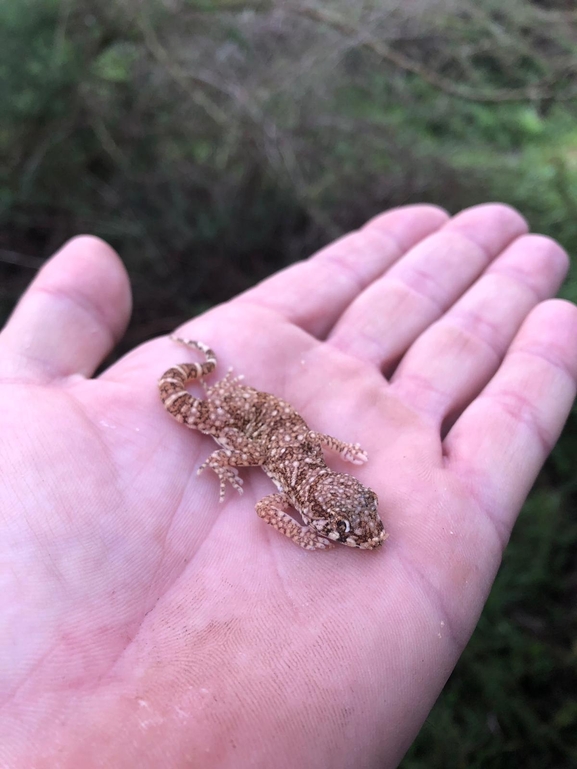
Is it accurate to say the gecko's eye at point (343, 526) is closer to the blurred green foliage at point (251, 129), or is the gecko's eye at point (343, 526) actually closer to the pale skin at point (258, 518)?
the pale skin at point (258, 518)

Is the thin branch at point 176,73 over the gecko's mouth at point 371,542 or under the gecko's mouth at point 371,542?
over

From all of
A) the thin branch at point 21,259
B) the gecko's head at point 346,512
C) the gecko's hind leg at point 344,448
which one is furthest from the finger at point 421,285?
the thin branch at point 21,259

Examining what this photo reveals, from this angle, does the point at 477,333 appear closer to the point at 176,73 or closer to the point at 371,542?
the point at 371,542

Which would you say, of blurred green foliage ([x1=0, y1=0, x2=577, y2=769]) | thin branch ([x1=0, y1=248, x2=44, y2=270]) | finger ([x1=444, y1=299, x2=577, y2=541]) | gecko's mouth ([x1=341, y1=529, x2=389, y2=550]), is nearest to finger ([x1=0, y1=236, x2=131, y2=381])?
gecko's mouth ([x1=341, y1=529, x2=389, y2=550])

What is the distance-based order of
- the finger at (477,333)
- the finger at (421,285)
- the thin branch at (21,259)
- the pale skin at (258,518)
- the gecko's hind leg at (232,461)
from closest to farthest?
1. the pale skin at (258,518)
2. the gecko's hind leg at (232,461)
3. the finger at (477,333)
4. the finger at (421,285)
5. the thin branch at (21,259)

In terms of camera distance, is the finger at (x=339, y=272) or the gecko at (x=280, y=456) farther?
the finger at (x=339, y=272)

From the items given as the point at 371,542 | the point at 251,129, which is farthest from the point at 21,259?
the point at 371,542
